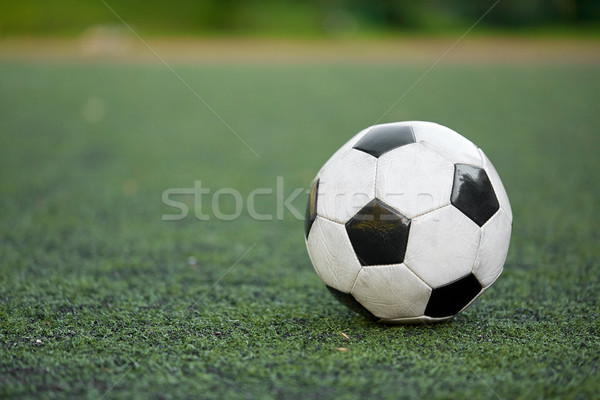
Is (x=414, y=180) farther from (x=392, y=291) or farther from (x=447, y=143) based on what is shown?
(x=392, y=291)

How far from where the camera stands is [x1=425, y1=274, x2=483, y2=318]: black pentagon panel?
2.42 meters

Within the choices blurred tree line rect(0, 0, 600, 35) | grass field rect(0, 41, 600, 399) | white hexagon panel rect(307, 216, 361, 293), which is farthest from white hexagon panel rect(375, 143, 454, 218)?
blurred tree line rect(0, 0, 600, 35)

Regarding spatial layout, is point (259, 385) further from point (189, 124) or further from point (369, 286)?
point (189, 124)

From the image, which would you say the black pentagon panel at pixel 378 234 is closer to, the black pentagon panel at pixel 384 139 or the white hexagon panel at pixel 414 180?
the white hexagon panel at pixel 414 180

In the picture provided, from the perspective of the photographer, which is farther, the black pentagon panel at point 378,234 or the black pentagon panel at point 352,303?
the black pentagon panel at point 352,303

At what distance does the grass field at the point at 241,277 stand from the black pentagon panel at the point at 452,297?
101 mm

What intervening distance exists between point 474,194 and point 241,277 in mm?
1464

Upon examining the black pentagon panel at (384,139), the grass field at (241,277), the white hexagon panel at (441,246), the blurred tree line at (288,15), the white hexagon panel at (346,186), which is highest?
the blurred tree line at (288,15)

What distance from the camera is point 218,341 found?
2.47 meters

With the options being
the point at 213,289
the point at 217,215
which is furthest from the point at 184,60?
the point at 213,289

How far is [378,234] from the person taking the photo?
2395mm

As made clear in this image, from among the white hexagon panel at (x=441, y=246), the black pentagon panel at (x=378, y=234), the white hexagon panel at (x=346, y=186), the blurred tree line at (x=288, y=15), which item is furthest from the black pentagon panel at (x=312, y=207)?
the blurred tree line at (x=288, y=15)

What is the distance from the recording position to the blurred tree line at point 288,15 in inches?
901

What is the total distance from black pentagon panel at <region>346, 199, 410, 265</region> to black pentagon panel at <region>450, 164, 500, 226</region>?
247 mm
